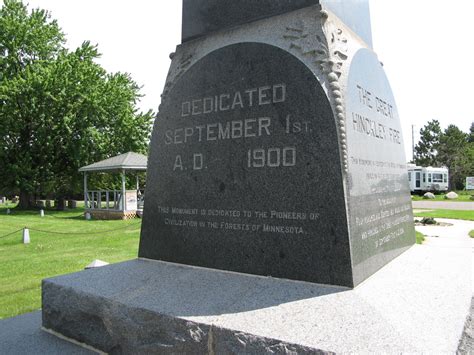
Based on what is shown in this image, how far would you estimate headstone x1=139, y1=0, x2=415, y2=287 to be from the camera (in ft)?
9.12

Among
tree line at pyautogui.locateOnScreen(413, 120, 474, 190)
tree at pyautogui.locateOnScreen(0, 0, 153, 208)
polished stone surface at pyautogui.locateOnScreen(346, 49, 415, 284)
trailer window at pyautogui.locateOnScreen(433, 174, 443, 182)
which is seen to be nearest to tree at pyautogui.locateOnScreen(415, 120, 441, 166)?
tree line at pyautogui.locateOnScreen(413, 120, 474, 190)

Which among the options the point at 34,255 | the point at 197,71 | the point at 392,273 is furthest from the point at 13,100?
the point at 392,273

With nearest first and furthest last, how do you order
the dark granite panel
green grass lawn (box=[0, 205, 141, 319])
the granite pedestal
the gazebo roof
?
the granite pedestal, the dark granite panel, green grass lawn (box=[0, 205, 141, 319]), the gazebo roof

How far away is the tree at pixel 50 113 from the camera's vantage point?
26.1 metres

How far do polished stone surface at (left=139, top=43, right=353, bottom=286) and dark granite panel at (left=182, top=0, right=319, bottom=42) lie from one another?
0.33m

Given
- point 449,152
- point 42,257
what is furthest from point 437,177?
point 42,257

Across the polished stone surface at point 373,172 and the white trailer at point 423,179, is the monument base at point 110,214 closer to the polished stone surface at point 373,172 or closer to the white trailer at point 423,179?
the polished stone surface at point 373,172

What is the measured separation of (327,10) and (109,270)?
2952mm

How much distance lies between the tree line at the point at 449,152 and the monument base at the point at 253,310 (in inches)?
2146

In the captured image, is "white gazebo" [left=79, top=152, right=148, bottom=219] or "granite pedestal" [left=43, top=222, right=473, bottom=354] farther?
"white gazebo" [left=79, top=152, right=148, bottom=219]

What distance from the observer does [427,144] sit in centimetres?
5781

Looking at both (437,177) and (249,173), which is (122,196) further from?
(437,177)

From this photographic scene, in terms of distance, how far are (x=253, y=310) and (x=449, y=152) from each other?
5890 centimetres

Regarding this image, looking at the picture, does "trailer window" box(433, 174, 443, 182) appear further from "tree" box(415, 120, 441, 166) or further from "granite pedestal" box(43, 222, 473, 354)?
"granite pedestal" box(43, 222, 473, 354)
